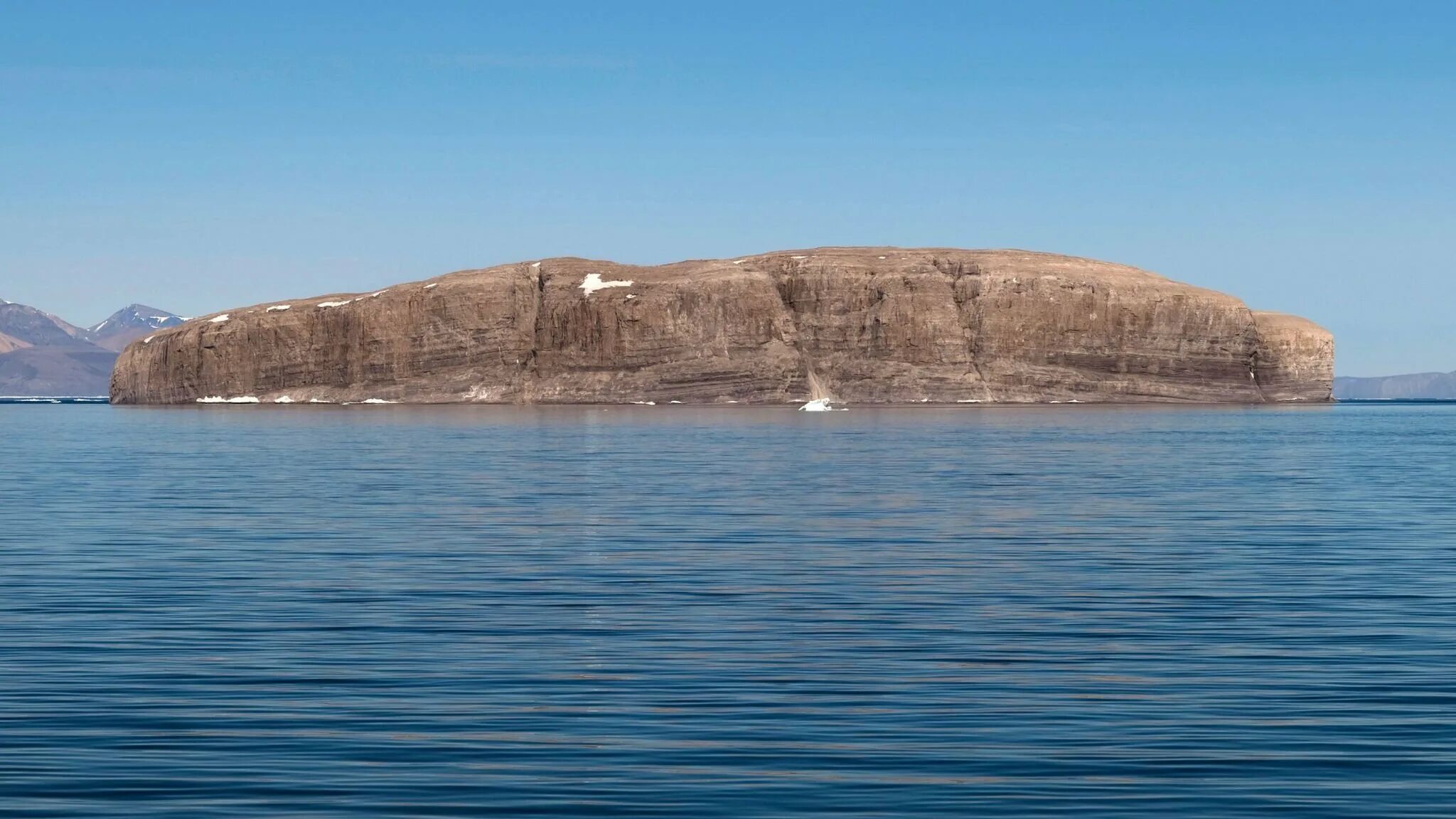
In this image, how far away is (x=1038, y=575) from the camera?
1123 inches

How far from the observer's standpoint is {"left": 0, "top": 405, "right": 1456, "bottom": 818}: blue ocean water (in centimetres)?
1363

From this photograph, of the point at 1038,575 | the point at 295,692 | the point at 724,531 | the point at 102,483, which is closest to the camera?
the point at 295,692

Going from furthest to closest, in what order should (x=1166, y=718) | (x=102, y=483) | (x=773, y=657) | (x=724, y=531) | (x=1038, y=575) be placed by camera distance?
(x=102, y=483)
(x=724, y=531)
(x=1038, y=575)
(x=773, y=657)
(x=1166, y=718)

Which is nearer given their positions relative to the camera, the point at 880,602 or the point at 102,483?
the point at 880,602

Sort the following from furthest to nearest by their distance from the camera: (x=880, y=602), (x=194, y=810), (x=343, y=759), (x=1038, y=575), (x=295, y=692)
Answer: (x=1038, y=575) → (x=880, y=602) → (x=295, y=692) → (x=343, y=759) → (x=194, y=810)

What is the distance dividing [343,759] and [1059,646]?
936 centimetres

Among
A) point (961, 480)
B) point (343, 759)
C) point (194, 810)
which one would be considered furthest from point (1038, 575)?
point (961, 480)

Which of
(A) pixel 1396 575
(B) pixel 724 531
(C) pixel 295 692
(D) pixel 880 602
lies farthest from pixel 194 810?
(B) pixel 724 531

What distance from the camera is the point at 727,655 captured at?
19.9 metres

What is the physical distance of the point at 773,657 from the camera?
19.8 m

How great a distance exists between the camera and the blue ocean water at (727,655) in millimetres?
13633

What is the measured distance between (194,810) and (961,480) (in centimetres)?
4580

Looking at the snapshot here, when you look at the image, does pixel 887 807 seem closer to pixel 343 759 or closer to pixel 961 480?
pixel 343 759

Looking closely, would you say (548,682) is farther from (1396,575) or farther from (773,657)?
(1396,575)
